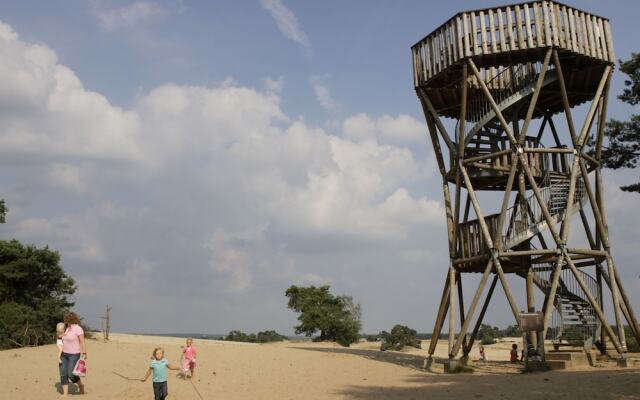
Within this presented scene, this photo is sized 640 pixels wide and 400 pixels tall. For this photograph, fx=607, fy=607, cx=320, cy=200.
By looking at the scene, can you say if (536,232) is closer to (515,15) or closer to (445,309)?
(445,309)

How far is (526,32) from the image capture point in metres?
18.8

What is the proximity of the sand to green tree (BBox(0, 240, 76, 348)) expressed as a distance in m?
2.41

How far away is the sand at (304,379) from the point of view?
42.4 ft

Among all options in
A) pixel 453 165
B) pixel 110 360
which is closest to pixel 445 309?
pixel 453 165

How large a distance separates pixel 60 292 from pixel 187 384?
1623cm

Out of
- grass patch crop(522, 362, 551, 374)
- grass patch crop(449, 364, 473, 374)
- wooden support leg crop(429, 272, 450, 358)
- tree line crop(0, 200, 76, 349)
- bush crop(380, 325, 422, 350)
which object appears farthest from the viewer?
bush crop(380, 325, 422, 350)

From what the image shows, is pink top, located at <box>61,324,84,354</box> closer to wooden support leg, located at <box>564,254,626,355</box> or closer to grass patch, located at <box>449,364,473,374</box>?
grass patch, located at <box>449,364,473,374</box>

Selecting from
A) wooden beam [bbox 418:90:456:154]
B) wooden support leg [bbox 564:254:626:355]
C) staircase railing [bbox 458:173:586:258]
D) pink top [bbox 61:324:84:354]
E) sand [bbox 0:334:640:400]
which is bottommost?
sand [bbox 0:334:640:400]

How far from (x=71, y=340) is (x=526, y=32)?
1541cm

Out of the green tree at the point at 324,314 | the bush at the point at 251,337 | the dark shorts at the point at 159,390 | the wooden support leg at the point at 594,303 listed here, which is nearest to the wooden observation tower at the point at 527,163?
the wooden support leg at the point at 594,303

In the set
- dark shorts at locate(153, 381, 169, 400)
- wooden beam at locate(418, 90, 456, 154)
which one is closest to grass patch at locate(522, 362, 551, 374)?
wooden beam at locate(418, 90, 456, 154)

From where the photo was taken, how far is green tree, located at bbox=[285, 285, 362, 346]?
40.6 m

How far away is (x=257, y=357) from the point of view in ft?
71.5

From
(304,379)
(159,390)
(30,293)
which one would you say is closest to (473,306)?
(304,379)
